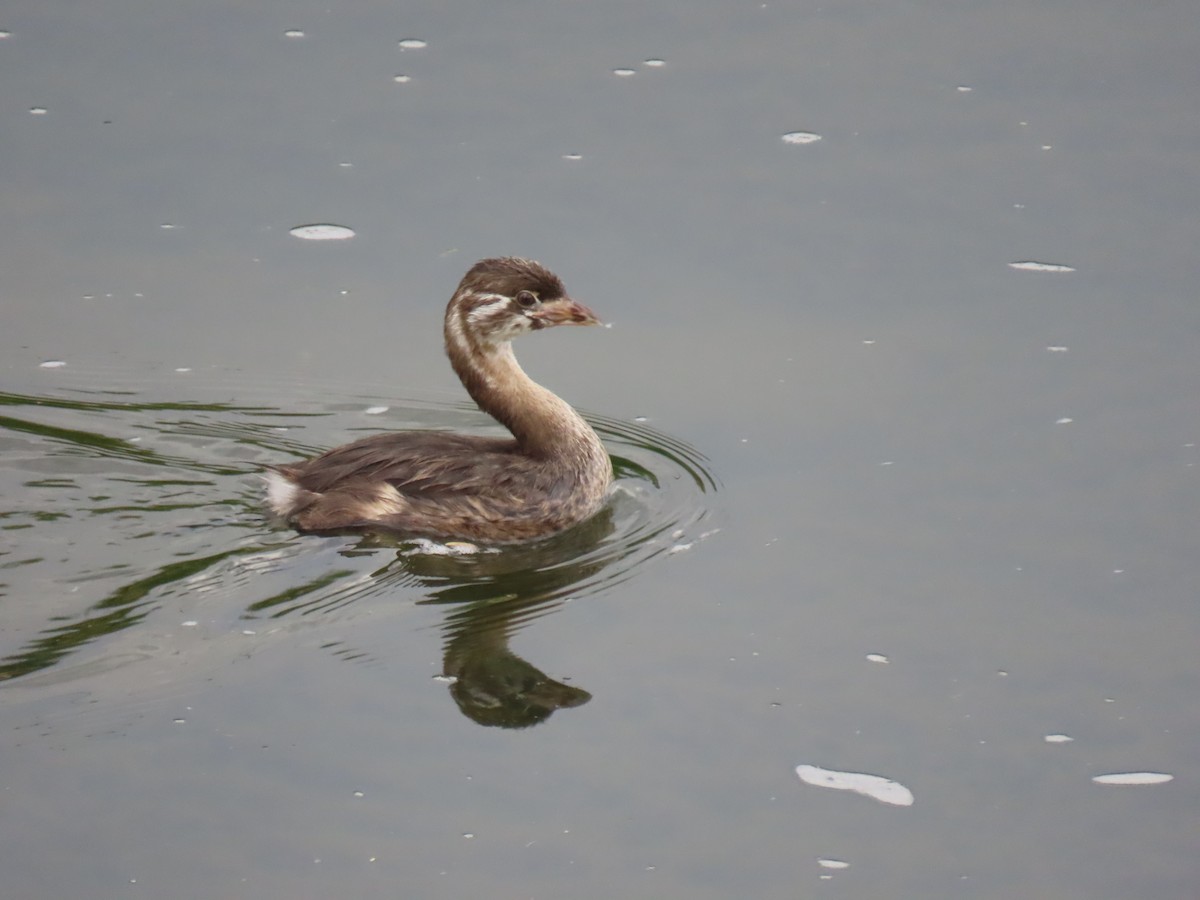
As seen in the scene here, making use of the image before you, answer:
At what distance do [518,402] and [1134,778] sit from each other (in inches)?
138

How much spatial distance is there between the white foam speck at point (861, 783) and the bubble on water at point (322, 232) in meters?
5.04

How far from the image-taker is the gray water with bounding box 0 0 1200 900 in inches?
234

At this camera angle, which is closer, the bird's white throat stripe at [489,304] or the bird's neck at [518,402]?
the bird's white throat stripe at [489,304]

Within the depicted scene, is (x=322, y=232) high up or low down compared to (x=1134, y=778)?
up

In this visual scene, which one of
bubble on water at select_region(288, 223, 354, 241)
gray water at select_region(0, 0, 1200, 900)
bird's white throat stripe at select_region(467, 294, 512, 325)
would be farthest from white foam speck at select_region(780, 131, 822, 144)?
bird's white throat stripe at select_region(467, 294, 512, 325)

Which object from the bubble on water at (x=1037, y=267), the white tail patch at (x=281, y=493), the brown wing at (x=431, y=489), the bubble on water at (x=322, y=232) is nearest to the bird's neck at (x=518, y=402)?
the brown wing at (x=431, y=489)

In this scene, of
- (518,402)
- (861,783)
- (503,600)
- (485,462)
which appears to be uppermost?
(518,402)

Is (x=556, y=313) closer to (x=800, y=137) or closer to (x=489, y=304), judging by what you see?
(x=489, y=304)

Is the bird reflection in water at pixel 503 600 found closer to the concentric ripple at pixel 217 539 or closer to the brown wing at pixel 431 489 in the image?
the concentric ripple at pixel 217 539

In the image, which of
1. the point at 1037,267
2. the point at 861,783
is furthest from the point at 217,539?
the point at 1037,267

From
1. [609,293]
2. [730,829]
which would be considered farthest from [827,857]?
[609,293]

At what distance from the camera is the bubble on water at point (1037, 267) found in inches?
380

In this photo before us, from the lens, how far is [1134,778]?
6.18 m

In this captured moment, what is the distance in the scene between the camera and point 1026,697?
6605 millimetres
